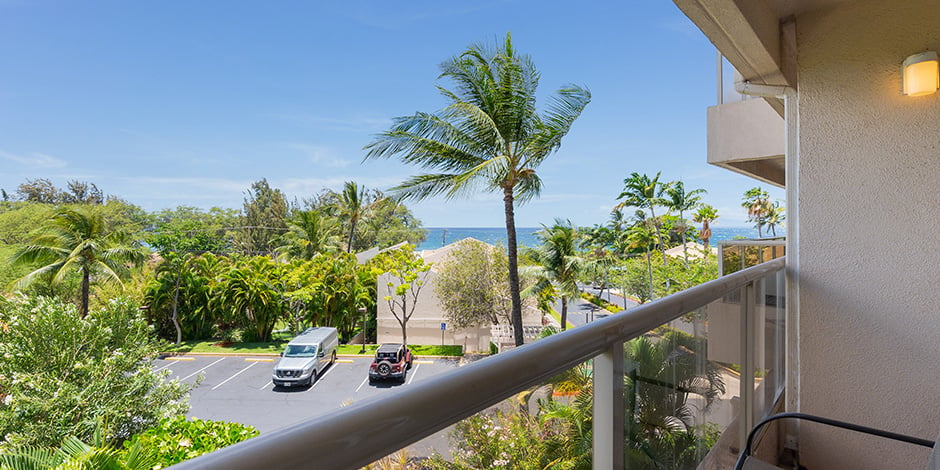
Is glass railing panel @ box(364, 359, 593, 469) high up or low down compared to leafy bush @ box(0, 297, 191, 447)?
up

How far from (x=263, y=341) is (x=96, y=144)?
1746 inches

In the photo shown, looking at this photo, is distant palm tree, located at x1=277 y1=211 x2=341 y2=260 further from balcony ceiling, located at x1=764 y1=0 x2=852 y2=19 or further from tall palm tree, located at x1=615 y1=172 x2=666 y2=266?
balcony ceiling, located at x1=764 y1=0 x2=852 y2=19

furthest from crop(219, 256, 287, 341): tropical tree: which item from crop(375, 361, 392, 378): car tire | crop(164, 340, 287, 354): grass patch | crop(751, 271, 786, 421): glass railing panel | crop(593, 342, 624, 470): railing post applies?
crop(593, 342, 624, 470): railing post

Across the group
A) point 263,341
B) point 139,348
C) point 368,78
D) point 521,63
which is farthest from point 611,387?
point 368,78

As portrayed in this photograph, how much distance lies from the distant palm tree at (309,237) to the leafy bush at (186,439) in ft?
48.4

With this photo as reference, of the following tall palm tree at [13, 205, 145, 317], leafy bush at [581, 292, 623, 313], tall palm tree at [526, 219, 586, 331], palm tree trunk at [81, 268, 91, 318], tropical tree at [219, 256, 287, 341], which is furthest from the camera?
leafy bush at [581, 292, 623, 313]

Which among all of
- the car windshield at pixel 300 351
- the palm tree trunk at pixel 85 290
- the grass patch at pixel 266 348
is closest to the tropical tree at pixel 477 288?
the grass patch at pixel 266 348

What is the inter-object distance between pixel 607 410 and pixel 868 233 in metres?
1.79

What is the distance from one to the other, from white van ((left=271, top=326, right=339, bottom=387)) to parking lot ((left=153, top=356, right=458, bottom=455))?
17.3 inches

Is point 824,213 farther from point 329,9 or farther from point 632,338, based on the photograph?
point 329,9

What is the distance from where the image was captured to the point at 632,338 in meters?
0.76

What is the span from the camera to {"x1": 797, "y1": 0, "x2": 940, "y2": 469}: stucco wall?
1747mm

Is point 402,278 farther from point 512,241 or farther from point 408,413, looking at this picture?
point 408,413

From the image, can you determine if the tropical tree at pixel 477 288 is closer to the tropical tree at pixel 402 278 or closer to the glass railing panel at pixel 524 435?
the tropical tree at pixel 402 278
